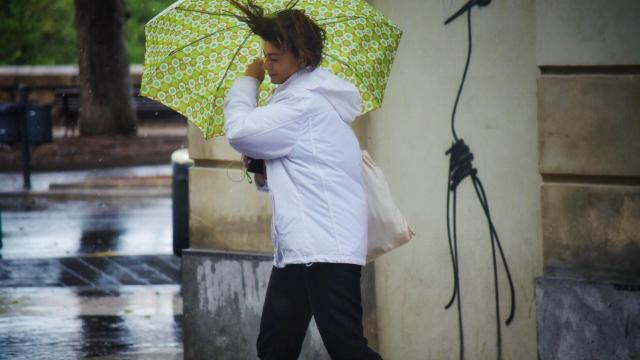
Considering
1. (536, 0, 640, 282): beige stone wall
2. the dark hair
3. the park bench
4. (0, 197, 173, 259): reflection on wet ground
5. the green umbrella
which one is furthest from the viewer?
the park bench

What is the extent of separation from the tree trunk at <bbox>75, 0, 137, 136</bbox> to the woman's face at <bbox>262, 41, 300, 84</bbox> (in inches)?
760

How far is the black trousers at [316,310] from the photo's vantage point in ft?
16.0

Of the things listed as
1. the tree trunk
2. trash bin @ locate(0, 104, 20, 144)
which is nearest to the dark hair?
trash bin @ locate(0, 104, 20, 144)

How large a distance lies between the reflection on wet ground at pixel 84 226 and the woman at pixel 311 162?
7.18m

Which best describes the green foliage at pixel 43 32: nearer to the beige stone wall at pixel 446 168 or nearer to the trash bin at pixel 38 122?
the trash bin at pixel 38 122

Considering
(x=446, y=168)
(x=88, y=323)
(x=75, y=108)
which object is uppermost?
(x=75, y=108)

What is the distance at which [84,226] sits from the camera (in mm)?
13969

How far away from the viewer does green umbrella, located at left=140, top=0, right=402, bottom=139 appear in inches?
205

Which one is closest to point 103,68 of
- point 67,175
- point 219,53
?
point 67,175

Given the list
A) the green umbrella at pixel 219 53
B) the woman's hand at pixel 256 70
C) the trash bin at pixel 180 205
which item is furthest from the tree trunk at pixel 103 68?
the woman's hand at pixel 256 70

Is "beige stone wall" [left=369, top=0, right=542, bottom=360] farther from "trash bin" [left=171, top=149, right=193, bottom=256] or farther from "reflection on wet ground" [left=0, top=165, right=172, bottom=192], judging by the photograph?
"reflection on wet ground" [left=0, top=165, right=172, bottom=192]

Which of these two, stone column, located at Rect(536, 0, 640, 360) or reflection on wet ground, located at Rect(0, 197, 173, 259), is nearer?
stone column, located at Rect(536, 0, 640, 360)

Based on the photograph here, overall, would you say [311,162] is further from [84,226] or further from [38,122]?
[38,122]

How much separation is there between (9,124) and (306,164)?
13.5 metres
